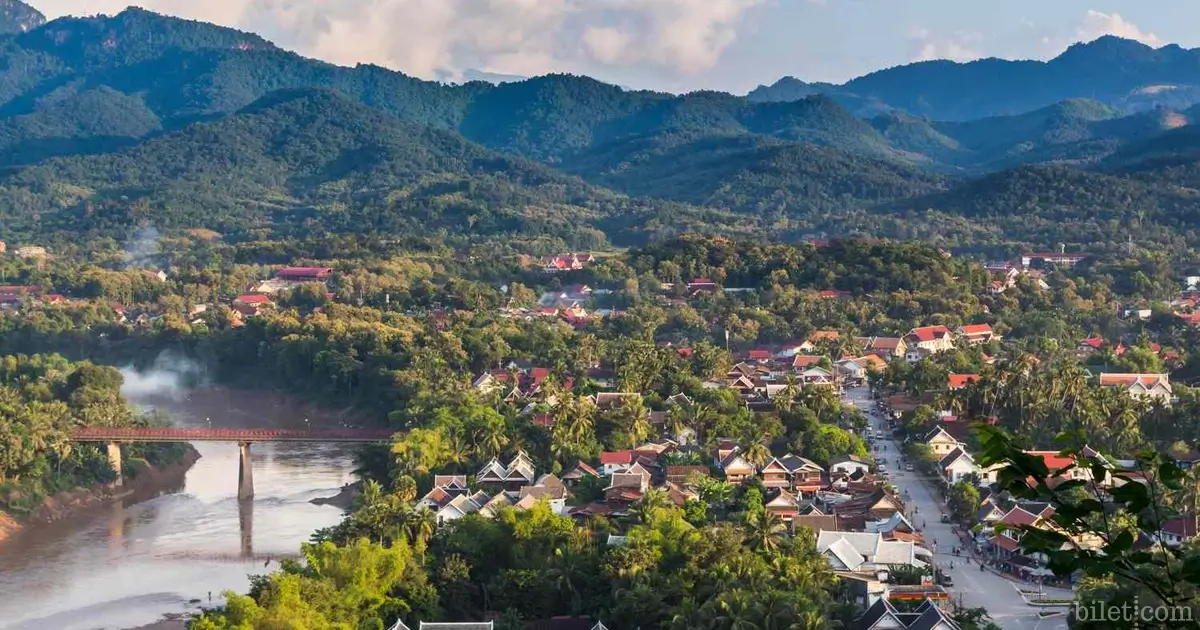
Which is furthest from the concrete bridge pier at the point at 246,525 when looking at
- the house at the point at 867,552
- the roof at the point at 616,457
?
the house at the point at 867,552

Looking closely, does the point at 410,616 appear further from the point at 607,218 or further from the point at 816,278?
the point at 607,218

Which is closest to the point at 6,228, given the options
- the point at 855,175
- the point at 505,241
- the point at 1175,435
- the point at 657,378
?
the point at 505,241

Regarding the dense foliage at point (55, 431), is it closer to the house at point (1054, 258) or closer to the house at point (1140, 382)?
the house at point (1140, 382)

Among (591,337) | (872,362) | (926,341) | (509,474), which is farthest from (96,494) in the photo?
(926,341)

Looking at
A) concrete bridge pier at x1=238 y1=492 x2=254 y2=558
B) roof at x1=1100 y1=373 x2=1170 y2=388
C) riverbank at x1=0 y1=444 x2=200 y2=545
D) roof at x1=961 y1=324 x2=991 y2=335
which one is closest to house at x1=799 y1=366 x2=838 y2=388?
roof at x1=1100 y1=373 x2=1170 y2=388

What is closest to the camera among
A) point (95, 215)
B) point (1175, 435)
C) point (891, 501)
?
point (891, 501)
